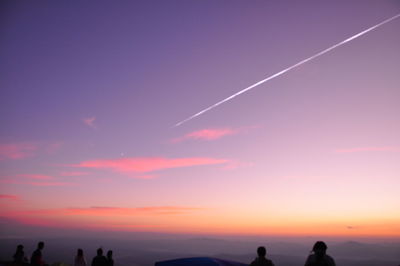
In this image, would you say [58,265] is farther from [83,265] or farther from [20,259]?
[83,265]

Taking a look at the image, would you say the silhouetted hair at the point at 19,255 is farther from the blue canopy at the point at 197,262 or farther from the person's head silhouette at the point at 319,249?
the person's head silhouette at the point at 319,249

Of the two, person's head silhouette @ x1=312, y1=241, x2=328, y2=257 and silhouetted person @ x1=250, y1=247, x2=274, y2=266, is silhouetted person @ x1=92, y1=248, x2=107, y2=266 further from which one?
person's head silhouette @ x1=312, y1=241, x2=328, y2=257

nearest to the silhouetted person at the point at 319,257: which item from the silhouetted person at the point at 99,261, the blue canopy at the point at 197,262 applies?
the blue canopy at the point at 197,262

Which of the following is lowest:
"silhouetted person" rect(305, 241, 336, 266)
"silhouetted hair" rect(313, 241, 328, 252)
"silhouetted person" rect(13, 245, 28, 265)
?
"silhouetted person" rect(13, 245, 28, 265)

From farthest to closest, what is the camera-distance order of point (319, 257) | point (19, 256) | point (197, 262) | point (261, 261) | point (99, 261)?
point (19, 256) → point (99, 261) → point (197, 262) → point (261, 261) → point (319, 257)

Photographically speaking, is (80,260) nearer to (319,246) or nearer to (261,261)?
(261,261)

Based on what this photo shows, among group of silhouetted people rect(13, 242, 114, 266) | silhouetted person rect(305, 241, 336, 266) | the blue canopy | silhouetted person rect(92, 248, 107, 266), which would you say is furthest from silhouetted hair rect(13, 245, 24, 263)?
silhouetted person rect(305, 241, 336, 266)

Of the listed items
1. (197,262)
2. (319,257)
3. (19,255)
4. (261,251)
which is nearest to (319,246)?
(319,257)

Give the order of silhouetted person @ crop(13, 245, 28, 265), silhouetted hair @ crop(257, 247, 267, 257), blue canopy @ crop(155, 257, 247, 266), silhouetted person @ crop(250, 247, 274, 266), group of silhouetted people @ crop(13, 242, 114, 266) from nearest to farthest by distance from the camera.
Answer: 1. silhouetted person @ crop(250, 247, 274, 266)
2. silhouetted hair @ crop(257, 247, 267, 257)
3. blue canopy @ crop(155, 257, 247, 266)
4. group of silhouetted people @ crop(13, 242, 114, 266)
5. silhouetted person @ crop(13, 245, 28, 265)

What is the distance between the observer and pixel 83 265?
59.9 ft

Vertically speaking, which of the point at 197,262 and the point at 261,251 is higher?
the point at 261,251

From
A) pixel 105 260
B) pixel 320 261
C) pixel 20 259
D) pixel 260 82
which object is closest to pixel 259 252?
pixel 320 261

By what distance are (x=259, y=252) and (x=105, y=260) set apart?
802 cm

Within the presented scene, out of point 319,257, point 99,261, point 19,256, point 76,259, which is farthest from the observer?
point 19,256
